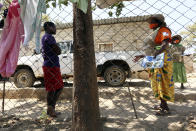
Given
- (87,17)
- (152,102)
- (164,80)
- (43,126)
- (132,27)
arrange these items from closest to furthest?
(87,17) → (43,126) → (164,80) → (152,102) → (132,27)

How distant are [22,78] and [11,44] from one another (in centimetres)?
397

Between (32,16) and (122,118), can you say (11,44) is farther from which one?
(122,118)

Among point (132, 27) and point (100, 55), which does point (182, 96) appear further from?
point (132, 27)

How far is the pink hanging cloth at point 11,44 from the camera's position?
7.03 feet

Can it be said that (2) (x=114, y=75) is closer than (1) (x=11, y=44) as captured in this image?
No

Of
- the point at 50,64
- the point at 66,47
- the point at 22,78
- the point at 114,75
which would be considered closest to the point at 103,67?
the point at 114,75

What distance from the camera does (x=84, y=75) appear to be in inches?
66.1

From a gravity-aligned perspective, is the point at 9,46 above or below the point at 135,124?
above

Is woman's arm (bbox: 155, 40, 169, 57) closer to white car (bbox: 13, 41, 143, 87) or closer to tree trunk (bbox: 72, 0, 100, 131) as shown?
tree trunk (bbox: 72, 0, 100, 131)

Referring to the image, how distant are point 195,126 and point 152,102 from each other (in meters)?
2.02

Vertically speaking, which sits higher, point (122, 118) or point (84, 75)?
point (84, 75)

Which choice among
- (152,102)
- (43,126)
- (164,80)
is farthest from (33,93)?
(164,80)

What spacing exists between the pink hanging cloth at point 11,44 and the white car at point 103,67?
289 cm

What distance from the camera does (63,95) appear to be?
4727 mm
